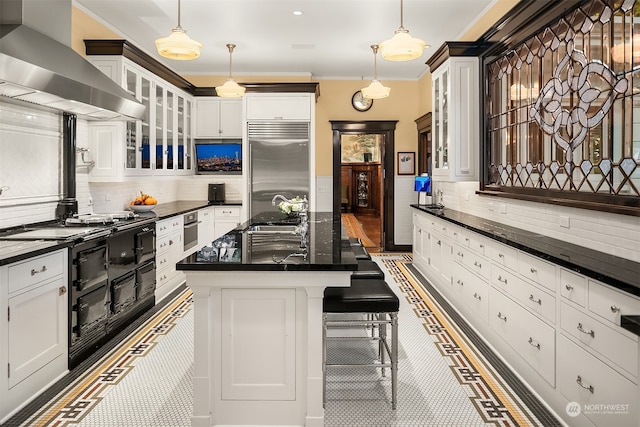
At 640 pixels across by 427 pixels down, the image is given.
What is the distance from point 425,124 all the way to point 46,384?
638 cm

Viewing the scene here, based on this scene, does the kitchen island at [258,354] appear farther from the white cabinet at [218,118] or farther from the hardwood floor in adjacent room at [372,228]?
the hardwood floor in adjacent room at [372,228]

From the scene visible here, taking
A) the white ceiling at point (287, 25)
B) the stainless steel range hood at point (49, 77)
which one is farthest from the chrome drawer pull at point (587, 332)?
the white ceiling at point (287, 25)

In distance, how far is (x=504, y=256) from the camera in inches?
133

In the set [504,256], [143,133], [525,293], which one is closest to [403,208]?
[143,133]

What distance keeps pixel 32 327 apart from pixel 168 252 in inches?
104

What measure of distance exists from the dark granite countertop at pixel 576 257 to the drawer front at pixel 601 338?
0.71ft

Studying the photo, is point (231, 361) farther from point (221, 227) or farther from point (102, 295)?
point (221, 227)

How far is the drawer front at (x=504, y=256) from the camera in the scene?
3.18m

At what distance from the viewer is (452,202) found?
6.45m

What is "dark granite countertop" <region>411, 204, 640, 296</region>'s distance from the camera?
2.05 meters

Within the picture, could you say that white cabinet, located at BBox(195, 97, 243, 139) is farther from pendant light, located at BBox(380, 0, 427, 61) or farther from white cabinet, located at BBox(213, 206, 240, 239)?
pendant light, located at BBox(380, 0, 427, 61)

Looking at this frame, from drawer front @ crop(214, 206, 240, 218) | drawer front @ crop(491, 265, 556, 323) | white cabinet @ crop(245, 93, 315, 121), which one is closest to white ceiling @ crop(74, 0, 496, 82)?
white cabinet @ crop(245, 93, 315, 121)

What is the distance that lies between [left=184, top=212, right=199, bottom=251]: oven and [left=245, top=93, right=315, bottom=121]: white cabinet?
180cm

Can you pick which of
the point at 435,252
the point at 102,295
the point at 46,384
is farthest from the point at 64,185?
the point at 435,252
